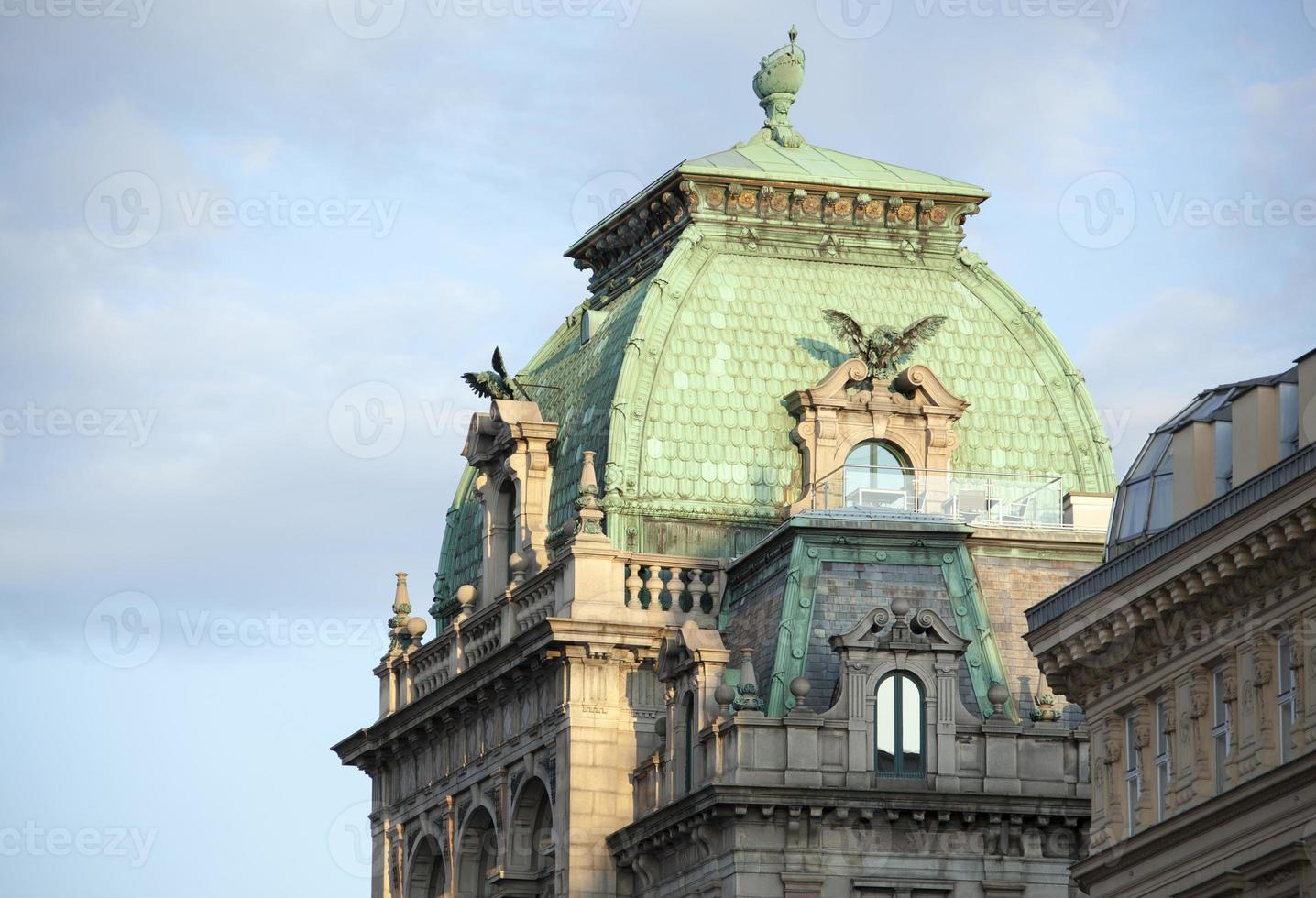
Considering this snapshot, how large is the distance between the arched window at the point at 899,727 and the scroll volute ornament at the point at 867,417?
27.5 ft

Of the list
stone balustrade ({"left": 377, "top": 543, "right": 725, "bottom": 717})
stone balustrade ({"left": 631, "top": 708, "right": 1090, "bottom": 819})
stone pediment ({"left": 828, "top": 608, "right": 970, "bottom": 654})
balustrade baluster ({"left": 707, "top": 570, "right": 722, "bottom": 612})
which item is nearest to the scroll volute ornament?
balustrade baluster ({"left": 707, "top": 570, "right": 722, "bottom": 612})

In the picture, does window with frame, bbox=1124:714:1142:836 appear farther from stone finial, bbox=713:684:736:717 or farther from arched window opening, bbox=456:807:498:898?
arched window opening, bbox=456:807:498:898

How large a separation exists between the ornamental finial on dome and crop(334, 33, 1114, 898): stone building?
85mm

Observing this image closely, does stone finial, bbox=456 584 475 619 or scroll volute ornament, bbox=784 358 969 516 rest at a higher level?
scroll volute ornament, bbox=784 358 969 516

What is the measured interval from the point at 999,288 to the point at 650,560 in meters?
13.0

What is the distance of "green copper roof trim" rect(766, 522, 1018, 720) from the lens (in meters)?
77.8

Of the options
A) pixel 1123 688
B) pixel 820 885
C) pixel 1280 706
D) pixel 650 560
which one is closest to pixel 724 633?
pixel 650 560

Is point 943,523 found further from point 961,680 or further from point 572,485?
point 572,485

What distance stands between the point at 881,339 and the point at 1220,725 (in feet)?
88.8

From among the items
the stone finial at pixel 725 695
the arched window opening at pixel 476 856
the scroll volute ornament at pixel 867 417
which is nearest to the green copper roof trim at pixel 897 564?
the stone finial at pixel 725 695

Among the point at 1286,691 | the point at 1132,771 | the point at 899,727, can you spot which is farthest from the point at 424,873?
the point at 1286,691

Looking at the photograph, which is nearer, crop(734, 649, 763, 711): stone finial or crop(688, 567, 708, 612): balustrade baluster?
crop(734, 649, 763, 711): stone finial

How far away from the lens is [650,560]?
269ft

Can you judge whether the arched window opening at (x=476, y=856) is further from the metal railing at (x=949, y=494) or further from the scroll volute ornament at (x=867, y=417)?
the metal railing at (x=949, y=494)
